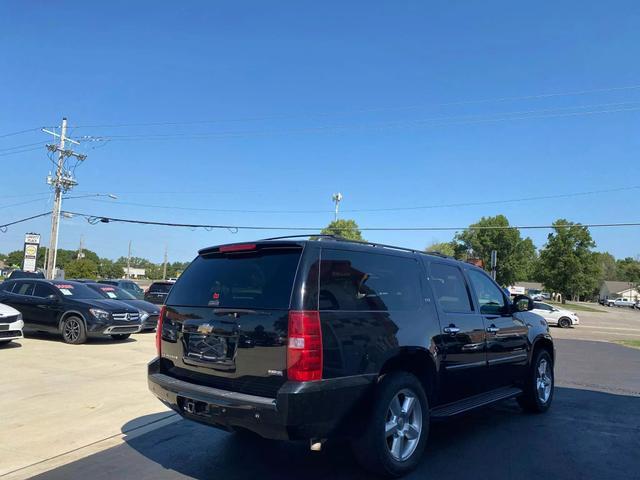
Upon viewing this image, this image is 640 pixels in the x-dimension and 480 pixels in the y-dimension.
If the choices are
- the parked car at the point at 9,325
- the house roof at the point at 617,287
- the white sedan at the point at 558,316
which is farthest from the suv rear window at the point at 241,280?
the house roof at the point at 617,287

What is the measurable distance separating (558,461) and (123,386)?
6.08 meters

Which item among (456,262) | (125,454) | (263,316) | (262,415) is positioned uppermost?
(456,262)

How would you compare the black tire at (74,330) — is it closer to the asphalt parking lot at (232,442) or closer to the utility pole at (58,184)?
the asphalt parking lot at (232,442)

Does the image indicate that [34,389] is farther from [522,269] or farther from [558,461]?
[522,269]

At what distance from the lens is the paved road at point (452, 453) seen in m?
4.52

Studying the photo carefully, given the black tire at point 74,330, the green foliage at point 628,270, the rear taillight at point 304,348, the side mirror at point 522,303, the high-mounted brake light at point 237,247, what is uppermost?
the green foliage at point 628,270

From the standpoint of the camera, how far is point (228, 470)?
→ 14.9ft

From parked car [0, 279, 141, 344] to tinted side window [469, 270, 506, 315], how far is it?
9.40 meters

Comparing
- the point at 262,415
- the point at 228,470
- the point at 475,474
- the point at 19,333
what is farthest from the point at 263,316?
the point at 19,333

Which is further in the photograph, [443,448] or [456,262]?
[456,262]

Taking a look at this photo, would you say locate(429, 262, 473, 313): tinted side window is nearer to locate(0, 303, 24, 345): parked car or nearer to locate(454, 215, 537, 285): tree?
locate(0, 303, 24, 345): parked car

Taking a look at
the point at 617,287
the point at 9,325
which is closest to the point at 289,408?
the point at 9,325

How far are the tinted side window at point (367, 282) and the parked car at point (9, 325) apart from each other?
30.7 feet

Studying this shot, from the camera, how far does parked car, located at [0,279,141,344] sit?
12.4m
